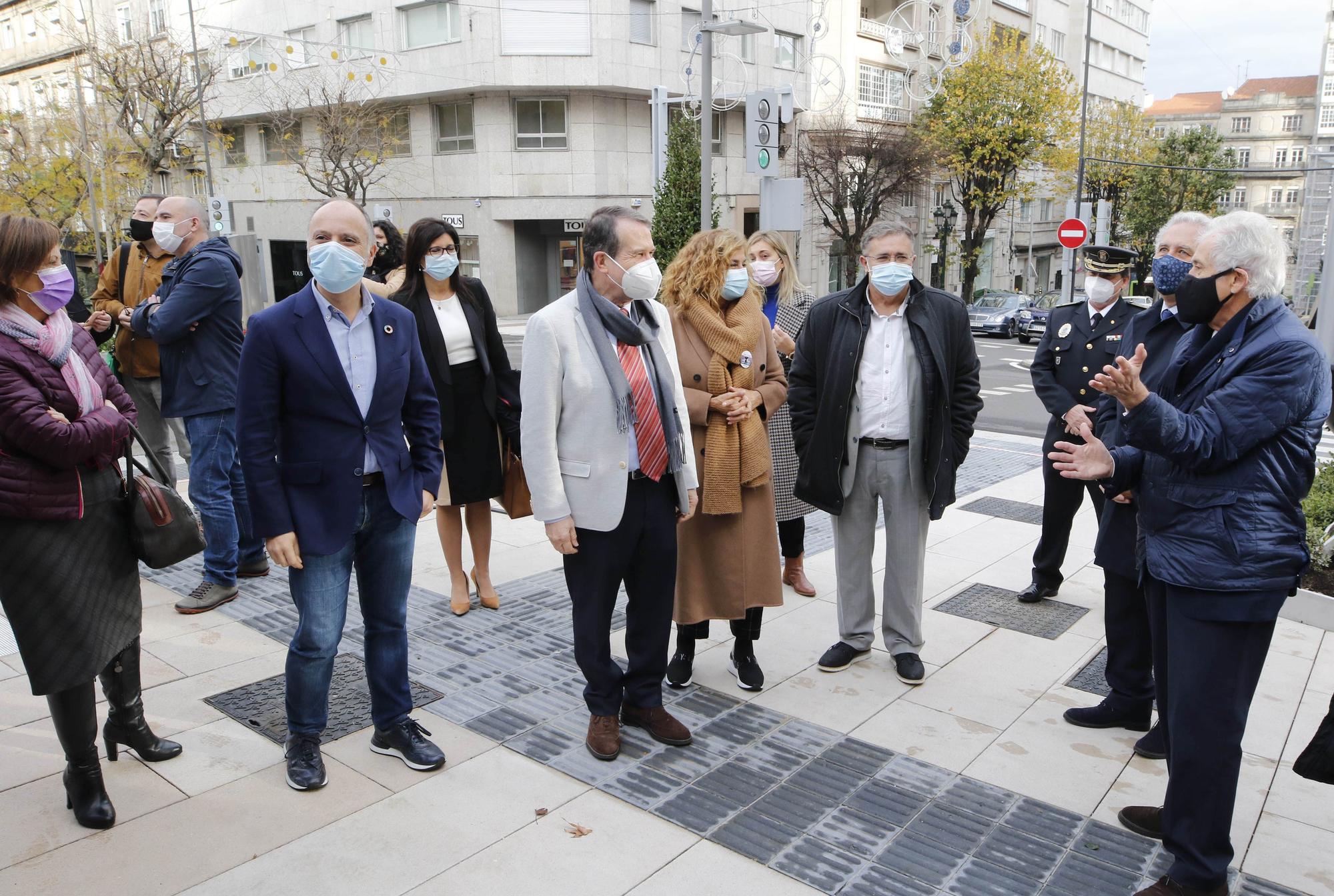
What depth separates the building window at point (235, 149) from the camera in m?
38.0

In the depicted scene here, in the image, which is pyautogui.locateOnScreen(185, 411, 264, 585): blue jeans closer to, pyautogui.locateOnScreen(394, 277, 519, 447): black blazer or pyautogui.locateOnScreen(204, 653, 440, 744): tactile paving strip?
pyautogui.locateOnScreen(204, 653, 440, 744): tactile paving strip

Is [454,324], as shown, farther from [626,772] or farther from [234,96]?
[234,96]

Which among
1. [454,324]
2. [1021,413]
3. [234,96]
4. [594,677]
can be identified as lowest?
[1021,413]

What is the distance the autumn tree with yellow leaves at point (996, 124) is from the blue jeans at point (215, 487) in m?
34.7

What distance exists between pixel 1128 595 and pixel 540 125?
3129 cm

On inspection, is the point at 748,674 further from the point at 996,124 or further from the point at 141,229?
the point at 996,124

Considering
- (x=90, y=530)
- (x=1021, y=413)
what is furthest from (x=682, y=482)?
(x=1021, y=413)

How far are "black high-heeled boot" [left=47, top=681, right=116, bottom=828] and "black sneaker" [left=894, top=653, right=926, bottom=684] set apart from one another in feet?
10.7

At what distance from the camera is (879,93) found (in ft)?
140

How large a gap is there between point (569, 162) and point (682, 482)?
30466 mm

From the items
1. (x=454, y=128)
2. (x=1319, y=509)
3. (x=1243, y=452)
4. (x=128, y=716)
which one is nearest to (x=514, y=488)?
(x=128, y=716)

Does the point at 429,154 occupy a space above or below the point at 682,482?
above

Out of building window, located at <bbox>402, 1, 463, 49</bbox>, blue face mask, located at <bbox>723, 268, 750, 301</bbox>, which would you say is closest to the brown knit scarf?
blue face mask, located at <bbox>723, 268, 750, 301</bbox>

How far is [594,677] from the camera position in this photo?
3.91 metres
